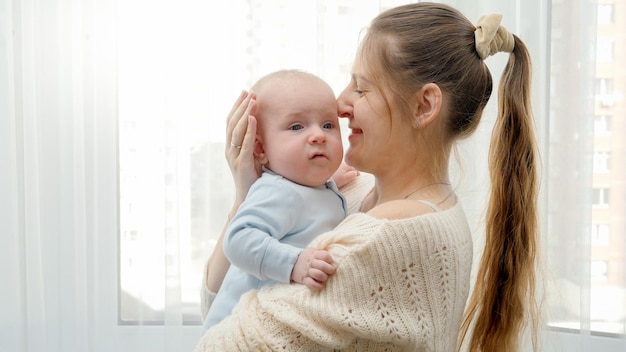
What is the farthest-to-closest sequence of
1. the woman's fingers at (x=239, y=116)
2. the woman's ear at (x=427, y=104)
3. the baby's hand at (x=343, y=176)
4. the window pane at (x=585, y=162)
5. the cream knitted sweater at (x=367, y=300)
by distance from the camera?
the window pane at (x=585, y=162) < the baby's hand at (x=343, y=176) < the woman's fingers at (x=239, y=116) < the woman's ear at (x=427, y=104) < the cream knitted sweater at (x=367, y=300)

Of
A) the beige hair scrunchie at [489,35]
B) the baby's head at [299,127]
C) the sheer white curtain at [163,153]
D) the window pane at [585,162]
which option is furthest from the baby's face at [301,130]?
the window pane at [585,162]

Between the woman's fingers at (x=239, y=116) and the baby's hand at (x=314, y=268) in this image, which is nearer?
the baby's hand at (x=314, y=268)

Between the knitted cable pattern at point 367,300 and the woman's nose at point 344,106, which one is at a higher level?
the woman's nose at point 344,106

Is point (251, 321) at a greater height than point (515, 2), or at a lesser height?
lesser

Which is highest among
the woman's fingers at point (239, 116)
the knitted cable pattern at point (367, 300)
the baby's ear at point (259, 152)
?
the woman's fingers at point (239, 116)

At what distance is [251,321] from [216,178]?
148 centimetres

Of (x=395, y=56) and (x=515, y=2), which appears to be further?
(x=515, y=2)

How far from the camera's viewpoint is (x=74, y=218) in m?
2.81

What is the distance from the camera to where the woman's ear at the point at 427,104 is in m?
1.46

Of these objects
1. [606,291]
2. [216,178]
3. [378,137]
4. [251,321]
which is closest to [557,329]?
[606,291]

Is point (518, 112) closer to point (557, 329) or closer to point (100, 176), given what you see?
point (557, 329)

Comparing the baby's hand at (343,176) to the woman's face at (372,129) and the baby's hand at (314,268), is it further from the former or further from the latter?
the baby's hand at (314,268)

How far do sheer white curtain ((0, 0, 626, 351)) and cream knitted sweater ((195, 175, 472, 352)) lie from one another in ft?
3.97

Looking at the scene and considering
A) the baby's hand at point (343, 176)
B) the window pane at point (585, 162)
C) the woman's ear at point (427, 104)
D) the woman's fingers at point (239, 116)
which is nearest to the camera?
the woman's ear at point (427, 104)
